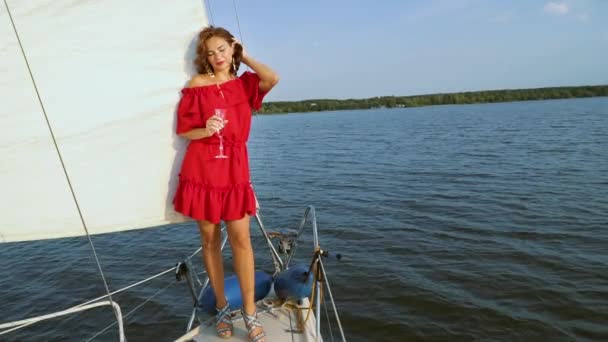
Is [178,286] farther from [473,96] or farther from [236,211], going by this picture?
[473,96]

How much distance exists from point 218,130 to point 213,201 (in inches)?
20.5

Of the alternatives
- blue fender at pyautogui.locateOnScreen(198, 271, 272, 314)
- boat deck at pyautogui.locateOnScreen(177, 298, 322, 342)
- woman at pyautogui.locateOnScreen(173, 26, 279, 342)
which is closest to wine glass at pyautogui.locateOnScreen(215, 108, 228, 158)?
woman at pyautogui.locateOnScreen(173, 26, 279, 342)

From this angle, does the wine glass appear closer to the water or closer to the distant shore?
the water

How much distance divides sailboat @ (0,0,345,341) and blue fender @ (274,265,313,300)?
3.97 feet

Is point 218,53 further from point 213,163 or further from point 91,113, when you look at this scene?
point 91,113

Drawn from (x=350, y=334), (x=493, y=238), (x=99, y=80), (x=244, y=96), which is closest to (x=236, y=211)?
(x=244, y=96)

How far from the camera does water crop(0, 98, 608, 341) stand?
6309mm

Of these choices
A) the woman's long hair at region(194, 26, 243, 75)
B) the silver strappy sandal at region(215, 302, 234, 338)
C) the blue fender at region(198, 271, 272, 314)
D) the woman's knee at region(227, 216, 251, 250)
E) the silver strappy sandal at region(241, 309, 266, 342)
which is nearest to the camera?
the woman's long hair at region(194, 26, 243, 75)

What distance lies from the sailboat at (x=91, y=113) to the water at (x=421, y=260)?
165 inches

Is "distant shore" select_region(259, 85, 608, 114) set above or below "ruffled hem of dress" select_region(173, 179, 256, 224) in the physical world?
below

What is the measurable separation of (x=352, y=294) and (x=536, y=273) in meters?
3.59

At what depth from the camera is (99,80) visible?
8.94 feet

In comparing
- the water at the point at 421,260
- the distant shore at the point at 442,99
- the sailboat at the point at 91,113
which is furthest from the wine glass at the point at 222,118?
the distant shore at the point at 442,99

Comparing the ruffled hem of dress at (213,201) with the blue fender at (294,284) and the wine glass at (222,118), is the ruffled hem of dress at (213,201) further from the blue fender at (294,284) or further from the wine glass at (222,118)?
the blue fender at (294,284)
